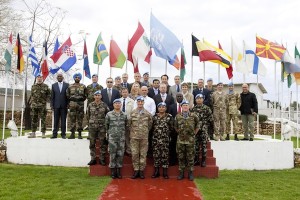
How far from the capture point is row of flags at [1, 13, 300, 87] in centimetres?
1027

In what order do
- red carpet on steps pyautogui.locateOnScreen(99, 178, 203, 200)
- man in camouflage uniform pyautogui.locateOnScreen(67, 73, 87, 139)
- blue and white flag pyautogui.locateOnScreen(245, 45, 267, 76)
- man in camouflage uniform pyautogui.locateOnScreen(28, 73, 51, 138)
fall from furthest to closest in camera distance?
blue and white flag pyautogui.locateOnScreen(245, 45, 267, 76) → man in camouflage uniform pyautogui.locateOnScreen(28, 73, 51, 138) → man in camouflage uniform pyautogui.locateOnScreen(67, 73, 87, 139) → red carpet on steps pyautogui.locateOnScreen(99, 178, 203, 200)

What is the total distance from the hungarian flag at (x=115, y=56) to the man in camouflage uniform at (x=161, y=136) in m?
4.17

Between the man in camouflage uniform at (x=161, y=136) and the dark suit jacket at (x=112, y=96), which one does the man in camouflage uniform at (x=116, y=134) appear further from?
the dark suit jacket at (x=112, y=96)

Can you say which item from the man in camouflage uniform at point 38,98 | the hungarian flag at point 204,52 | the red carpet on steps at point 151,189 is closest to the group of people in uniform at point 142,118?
the man in camouflage uniform at point 38,98

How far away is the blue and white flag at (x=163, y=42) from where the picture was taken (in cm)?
1028

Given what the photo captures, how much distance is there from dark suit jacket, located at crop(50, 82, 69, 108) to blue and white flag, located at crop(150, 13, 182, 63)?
2957 mm

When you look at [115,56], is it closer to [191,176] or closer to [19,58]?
[19,58]

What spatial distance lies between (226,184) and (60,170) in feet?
13.8

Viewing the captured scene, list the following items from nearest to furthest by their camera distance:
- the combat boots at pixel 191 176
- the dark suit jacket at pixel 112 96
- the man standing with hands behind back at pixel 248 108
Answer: the combat boots at pixel 191 176 < the dark suit jacket at pixel 112 96 < the man standing with hands behind back at pixel 248 108

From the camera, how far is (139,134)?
763 cm

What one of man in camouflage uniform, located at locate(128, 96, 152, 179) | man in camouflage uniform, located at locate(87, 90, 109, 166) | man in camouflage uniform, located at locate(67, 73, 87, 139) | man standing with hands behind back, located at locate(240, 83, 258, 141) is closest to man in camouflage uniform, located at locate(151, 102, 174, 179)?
man in camouflage uniform, located at locate(128, 96, 152, 179)

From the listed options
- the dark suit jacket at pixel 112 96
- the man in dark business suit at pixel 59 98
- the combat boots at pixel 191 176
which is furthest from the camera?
the man in dark business suit at pixel 59 98

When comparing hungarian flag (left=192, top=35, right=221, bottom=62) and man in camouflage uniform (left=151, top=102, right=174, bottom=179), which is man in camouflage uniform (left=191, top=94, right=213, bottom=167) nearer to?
man in camouflage uniform (left=151, top=102, right=174, bottom=179)

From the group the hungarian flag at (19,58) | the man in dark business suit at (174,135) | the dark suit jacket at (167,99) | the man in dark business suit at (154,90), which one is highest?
the hungarian flag at (19,58)
